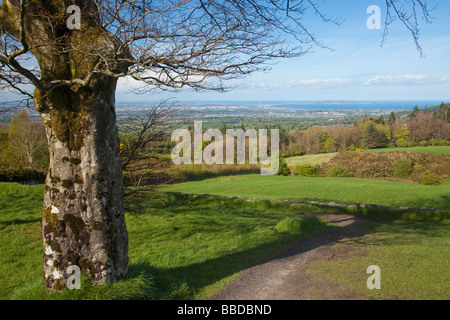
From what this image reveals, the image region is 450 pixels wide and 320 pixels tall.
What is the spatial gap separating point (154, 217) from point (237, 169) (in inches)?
958

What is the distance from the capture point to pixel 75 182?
436 cm

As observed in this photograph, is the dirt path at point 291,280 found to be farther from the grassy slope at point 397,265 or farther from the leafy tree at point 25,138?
the leafy tree at point 25,138

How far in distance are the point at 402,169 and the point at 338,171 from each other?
6.91 meters

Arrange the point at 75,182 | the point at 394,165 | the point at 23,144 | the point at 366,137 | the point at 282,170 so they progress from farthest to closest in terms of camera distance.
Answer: the point at 366,137, the point at 282,170, the point at 394,165, the point at 23,144, the point at 75,182

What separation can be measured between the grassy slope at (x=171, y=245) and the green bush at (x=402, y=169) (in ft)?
88.7

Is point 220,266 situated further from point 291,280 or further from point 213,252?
point 291,280

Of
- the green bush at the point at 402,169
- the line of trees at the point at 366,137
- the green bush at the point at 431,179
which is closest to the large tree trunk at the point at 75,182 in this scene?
the green bush at the point at 431,179

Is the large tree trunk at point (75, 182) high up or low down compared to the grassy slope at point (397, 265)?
up

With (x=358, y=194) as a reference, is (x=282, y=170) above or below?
below

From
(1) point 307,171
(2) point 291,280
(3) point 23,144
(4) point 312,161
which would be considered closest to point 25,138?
(3) point 23,144

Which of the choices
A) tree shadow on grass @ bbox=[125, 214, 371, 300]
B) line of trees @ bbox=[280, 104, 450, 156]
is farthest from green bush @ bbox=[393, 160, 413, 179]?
tree shadow on grass @ bbox=[125, 214, 371, 300]

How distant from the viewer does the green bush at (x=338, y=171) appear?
1414 inches
